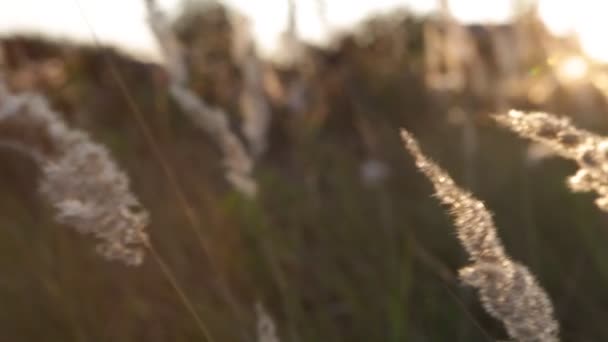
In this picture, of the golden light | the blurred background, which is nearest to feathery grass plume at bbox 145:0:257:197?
the blurred background

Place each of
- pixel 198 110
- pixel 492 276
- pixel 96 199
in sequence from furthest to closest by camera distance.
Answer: pixel 198 110, pixel 96 199, pixel 492 276

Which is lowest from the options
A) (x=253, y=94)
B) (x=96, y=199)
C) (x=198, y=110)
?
(x=96, y=199)

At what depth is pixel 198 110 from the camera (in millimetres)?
1379

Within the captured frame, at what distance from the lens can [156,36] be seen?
1474 mm

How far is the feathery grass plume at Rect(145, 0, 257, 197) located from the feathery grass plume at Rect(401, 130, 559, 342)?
2.39ft

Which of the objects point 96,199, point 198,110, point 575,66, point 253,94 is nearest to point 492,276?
point 96,199

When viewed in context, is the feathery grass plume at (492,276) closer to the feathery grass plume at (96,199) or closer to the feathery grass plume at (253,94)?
the feathery grass plume at (96,199)

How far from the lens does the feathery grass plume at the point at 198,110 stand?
139 centimetres

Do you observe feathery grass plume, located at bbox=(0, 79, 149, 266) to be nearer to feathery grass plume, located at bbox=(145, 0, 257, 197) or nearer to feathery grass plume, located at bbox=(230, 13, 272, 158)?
feathery grass plume, located at bbox=(145, 0, 257, 197)

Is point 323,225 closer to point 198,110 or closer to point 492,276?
point 198,110

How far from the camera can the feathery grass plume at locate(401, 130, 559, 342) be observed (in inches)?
27.2

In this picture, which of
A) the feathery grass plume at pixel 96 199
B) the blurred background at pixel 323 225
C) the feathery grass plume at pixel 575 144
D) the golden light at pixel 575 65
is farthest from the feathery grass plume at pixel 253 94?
the feathery grass plume at pixel 575 144

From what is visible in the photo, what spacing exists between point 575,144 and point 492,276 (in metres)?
0.14

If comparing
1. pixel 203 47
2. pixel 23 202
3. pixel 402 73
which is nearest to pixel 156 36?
pixel 23 202
